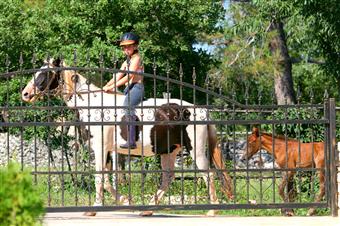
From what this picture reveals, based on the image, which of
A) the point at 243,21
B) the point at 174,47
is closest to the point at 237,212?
the point at 174,47

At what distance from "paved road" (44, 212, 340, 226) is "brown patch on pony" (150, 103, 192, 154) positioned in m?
1.00

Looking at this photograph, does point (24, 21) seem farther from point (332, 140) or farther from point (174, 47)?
point (332, 140)

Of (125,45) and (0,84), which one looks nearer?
(125,45)

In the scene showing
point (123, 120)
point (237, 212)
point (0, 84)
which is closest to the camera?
point (123, 120)

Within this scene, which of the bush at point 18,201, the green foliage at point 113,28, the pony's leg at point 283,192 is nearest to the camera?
the bush at point 18,201

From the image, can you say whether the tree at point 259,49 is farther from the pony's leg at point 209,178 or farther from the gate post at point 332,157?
the gate post at point 332,157

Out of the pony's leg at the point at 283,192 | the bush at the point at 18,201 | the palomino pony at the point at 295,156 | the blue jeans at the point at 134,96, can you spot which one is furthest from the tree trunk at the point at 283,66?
the bush at the point at 18,201

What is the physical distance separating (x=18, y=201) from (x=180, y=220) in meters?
5.90

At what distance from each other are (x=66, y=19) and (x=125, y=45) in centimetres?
1244

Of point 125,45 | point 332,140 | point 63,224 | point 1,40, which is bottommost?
point 63,224

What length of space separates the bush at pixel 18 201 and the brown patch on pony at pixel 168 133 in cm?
635

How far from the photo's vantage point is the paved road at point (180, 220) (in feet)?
39.4

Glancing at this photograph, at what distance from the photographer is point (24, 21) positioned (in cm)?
2725

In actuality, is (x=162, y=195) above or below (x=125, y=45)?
below
